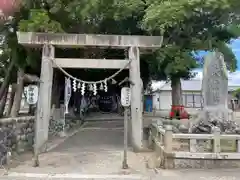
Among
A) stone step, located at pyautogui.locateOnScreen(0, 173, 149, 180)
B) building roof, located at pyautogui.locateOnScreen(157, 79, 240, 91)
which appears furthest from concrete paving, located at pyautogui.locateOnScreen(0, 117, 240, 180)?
building roof, located at pyautogui.locateOnScreen(157, 79, 240, 91)

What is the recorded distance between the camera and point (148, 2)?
606 inches

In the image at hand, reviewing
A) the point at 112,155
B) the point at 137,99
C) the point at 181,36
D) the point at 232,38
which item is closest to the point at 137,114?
the point at 137,99

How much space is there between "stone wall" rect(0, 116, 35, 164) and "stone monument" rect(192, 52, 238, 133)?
6175mm

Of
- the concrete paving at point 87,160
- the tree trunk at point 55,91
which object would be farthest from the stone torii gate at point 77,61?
→ the tree trunk at point 55,91

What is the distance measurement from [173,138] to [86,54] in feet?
33.6

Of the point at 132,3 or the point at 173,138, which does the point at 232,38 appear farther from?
the point at 173,138

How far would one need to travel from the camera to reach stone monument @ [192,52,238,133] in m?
12.2

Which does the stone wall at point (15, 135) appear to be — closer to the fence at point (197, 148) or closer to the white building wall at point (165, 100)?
the fence at point (197, 148)

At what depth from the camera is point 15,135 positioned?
1151cm

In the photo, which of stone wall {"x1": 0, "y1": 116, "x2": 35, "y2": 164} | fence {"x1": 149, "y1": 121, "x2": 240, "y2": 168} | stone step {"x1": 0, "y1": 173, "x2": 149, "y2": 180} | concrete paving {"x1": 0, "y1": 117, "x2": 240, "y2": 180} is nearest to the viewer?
stone step {"x1": 0, "y1": 173, "x2": 149, "y2": 180}

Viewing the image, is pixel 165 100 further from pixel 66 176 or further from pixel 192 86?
pixel 66 176

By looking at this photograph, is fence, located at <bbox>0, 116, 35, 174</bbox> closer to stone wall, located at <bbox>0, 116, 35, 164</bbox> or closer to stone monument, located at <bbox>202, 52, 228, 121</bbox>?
stone wall, located at <bbox>0, 116, 35, 164</bbox>

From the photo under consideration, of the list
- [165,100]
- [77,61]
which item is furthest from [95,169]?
[165,100]

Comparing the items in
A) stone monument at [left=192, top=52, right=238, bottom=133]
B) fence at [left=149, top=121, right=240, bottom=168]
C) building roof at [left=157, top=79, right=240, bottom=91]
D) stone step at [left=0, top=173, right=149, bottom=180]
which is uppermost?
building roof at [left=157, top=79, right=240, bottom=91]
